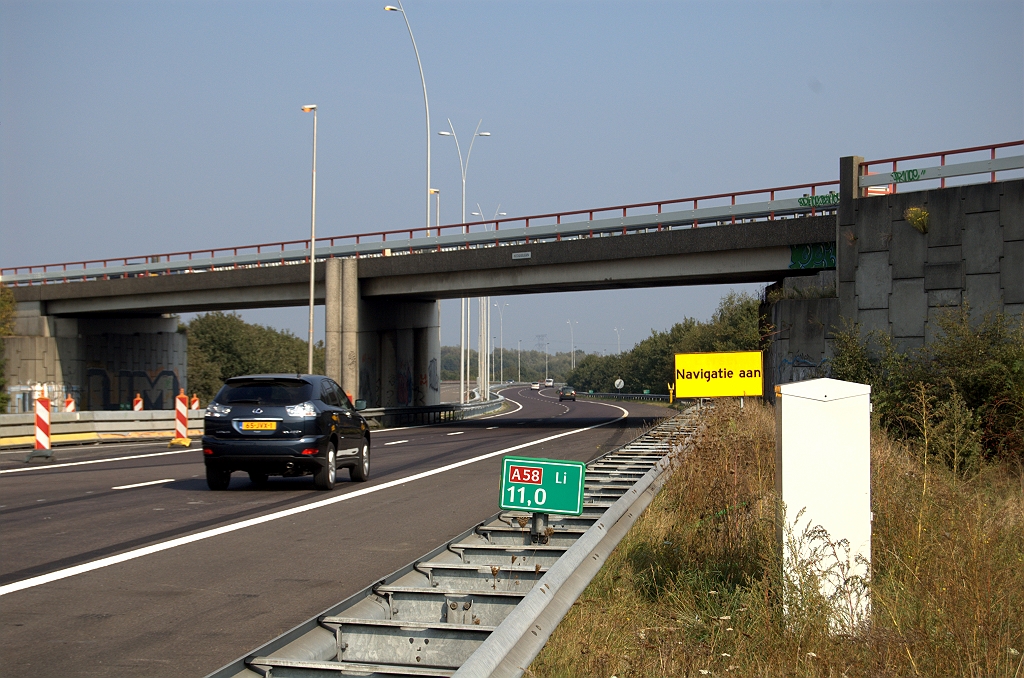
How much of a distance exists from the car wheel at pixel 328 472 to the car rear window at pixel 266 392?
87 centimetres

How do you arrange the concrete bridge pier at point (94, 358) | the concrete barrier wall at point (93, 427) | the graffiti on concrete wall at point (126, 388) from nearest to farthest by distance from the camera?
1. the concrete barrier wall at point (93, 427)
2. the concrete bridge pier at point (94, 358)
3. the graffiti on concrete wall at point (126, 388)

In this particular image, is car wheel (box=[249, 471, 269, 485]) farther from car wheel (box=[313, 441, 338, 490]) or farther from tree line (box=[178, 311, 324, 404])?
tree line (box=[178, 311, 324, 404])

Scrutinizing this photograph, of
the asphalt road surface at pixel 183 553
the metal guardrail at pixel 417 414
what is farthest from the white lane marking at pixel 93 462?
the metal guardrail at pixel 417 414

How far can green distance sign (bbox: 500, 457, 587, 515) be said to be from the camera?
680cm

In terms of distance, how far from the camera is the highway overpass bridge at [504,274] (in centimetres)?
2255

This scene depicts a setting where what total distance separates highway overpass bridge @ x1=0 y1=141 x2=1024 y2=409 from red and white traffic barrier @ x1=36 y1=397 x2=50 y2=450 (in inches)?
733

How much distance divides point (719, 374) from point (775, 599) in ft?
55.1

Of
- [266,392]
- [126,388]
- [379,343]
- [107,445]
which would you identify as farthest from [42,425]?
[126,388]

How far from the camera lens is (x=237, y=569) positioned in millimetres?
8664

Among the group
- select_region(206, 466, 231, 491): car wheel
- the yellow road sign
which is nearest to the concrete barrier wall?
select_region(206, 466, 231, 491): car wheel

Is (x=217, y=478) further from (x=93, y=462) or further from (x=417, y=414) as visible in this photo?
(x=417, y=414)

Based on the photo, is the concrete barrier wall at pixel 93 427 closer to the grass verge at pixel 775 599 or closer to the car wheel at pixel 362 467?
the car wheel at pixel 362 467

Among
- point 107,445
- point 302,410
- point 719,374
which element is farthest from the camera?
point 107,445

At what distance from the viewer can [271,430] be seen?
14.1m
